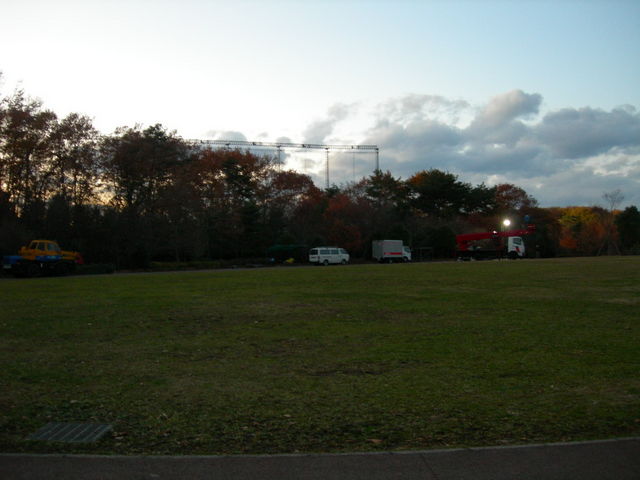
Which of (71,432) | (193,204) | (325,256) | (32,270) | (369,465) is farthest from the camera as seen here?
(325,256)

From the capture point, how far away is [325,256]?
54562 millimetres

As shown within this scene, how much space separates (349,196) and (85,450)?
6990cm

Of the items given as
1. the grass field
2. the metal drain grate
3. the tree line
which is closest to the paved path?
the grass field

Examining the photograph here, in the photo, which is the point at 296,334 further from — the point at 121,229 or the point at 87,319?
the point at 121,229

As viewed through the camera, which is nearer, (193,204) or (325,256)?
(193,204)

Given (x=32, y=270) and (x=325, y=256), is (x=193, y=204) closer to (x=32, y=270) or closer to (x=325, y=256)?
(x=325, y=256)

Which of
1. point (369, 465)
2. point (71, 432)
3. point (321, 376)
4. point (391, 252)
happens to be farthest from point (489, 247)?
point (71, 432)

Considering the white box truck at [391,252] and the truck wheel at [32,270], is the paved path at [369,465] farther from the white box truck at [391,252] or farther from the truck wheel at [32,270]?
the white box truck at [391,252]

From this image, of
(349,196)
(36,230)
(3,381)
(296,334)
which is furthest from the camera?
(349,196)

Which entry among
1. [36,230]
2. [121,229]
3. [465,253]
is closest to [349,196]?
[465,253]

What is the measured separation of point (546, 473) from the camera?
4.25 metres

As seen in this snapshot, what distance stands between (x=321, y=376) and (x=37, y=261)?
34.0 metres

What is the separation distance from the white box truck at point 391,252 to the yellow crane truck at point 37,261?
33288 mm

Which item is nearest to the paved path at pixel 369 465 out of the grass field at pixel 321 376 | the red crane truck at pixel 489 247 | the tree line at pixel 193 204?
the grass field at pixel 321 376
